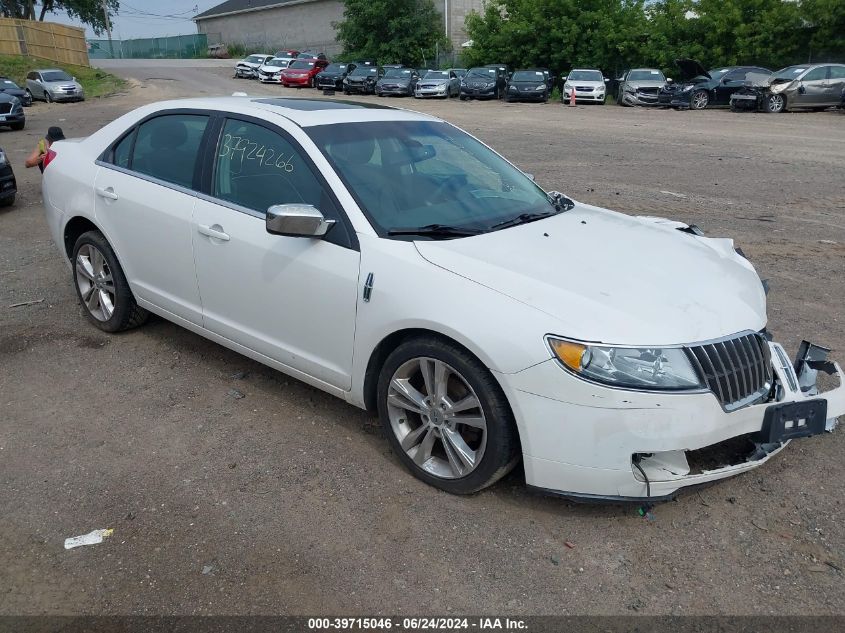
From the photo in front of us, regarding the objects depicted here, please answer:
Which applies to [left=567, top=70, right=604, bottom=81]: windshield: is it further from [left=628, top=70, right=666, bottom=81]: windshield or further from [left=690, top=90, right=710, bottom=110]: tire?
[left=690, top=90, right=710, bottom=110]: tire

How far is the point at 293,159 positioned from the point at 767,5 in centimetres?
3491

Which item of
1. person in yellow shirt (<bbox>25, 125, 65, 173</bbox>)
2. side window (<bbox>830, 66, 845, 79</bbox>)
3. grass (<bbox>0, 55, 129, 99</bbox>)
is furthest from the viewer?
grass (<bbox>0, 55, 129, 99</bbox>)

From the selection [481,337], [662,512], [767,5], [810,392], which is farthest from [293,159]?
[767,5]

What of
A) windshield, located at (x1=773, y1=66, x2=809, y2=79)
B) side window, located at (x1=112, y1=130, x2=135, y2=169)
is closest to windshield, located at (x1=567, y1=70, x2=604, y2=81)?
windshield, located at (x1=773, y1=66, x2=809, y2=79)

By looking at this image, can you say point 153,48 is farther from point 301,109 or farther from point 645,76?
point 301,109

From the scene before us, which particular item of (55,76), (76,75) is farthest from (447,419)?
(76,75)

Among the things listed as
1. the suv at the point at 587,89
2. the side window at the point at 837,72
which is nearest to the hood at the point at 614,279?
the side window at the point at 837,72

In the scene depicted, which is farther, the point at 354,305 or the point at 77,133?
the point at 77,133

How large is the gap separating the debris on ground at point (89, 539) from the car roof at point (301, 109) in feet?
7.63

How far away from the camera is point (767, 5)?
3244 cm

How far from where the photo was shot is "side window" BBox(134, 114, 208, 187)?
460cm

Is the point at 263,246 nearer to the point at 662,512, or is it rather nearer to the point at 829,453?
the point at 662,512

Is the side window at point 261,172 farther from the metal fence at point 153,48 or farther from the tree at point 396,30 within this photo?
the metal fence at point 153,48

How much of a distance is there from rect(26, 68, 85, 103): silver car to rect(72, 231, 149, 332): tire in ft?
97.1
